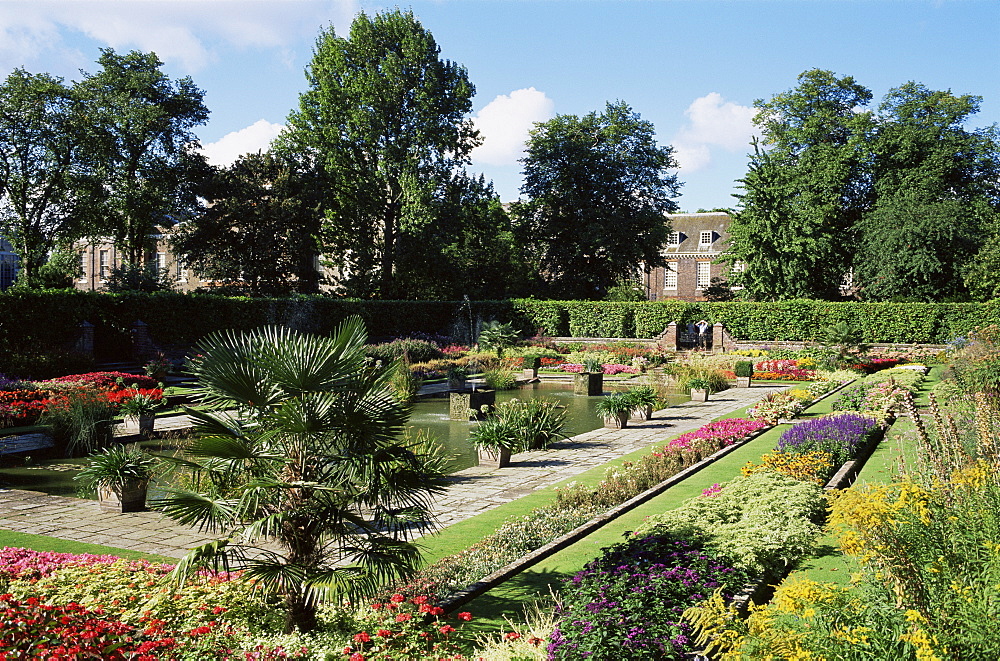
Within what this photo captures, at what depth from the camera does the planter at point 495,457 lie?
1199cm

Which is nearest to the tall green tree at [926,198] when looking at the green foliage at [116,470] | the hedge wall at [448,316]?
the hedge wall at [448,316]

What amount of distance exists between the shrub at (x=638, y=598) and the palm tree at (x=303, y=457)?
121cm

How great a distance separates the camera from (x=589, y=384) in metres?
22.7

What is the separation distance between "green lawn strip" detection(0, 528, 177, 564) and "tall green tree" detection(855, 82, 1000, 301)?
37882mm

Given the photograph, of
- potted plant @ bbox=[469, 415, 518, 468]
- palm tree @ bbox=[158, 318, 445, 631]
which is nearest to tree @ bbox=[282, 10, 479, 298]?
potted plant @ bbox=[469, 415, 518, 468]

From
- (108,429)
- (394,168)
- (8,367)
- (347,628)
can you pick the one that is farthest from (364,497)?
(394,168)

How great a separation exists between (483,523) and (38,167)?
3828 centimetres

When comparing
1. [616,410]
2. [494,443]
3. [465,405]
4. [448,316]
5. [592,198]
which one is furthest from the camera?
[592,198]

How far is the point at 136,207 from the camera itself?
3888 cm

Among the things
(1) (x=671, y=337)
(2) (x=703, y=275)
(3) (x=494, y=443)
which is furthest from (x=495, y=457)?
(2) (x=703, y=275)

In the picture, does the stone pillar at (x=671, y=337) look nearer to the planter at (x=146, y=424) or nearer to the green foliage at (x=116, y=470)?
the planter at (x=146, y=424)

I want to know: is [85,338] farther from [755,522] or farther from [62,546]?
[755,522]

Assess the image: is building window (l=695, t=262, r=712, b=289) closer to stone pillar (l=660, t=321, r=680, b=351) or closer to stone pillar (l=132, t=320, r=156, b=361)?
stone pillar (l=660, t=321, r=680, b=351)

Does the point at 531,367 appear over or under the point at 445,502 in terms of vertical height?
over
